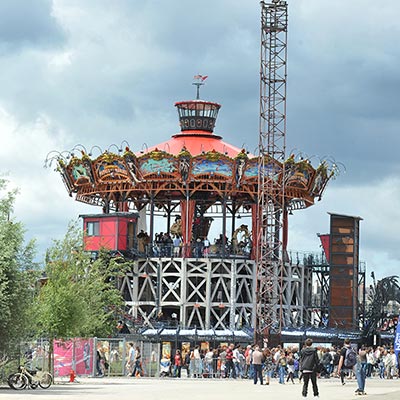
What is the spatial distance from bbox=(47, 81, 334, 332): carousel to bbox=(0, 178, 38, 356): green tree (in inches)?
1655

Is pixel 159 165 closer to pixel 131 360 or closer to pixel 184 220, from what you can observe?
pixel 184 220

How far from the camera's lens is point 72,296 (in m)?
53.2

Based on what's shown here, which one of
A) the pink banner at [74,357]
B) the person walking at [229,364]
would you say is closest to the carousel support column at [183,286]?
the person walking at [229,364]

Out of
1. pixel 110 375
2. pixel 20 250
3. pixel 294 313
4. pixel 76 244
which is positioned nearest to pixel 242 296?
pixel 294 313

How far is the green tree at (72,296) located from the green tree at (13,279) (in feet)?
14.5

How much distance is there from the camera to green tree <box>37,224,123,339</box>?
5247cm

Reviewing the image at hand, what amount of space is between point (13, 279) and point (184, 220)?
155ft

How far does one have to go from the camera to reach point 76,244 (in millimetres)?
62906

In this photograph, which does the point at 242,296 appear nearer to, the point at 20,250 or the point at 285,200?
the point at 285,200

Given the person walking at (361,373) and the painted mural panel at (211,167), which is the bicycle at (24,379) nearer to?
the person walking at (361,373)

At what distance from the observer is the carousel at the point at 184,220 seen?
3342 inches

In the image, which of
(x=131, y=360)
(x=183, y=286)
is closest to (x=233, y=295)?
(x=183, y=286)

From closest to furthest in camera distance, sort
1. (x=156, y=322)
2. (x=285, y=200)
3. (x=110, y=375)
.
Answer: (x=110, y=375), (x=156, y=322), (x=285, y=200)

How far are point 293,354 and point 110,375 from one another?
10.1m
